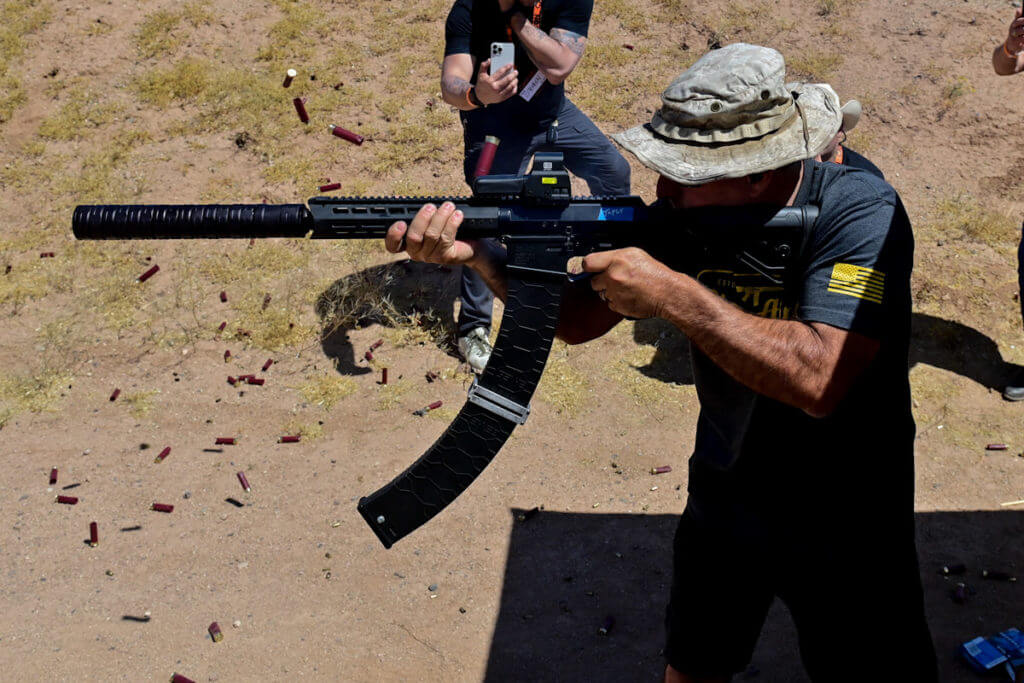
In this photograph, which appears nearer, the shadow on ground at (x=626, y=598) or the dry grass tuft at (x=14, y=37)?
the shadow on ground at (x=626, y=598)

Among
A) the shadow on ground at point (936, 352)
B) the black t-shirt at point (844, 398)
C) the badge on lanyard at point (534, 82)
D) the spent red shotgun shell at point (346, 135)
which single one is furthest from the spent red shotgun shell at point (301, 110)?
the black t-shirt at point (844, 398)

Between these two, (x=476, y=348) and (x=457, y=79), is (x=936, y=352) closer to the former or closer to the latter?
(x=476, y=348)

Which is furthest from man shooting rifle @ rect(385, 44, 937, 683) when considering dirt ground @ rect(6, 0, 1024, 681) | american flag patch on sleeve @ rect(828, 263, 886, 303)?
dirt ground @ rect(6, 0, 1024, 681)

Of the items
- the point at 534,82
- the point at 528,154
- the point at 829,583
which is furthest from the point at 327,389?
the point at 829,583

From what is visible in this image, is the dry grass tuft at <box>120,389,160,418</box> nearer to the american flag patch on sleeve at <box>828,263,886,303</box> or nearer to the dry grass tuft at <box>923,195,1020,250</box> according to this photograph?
the american flag patch on sleeve at <box>828,263,886,303</box>

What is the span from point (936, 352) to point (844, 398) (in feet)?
14.8

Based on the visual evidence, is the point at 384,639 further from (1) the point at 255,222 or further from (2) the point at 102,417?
(2) the point at 102,417

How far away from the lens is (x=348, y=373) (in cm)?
644

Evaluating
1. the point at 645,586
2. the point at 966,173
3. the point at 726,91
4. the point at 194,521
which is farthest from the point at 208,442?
the point at 966,173

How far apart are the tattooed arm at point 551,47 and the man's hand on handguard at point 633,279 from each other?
3067 mm

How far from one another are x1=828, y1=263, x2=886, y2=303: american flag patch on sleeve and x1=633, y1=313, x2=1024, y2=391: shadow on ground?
3.88 meters

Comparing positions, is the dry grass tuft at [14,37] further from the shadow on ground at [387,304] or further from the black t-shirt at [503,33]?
the black t-shirt at [503,33]

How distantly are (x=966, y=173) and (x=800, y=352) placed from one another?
277 inches

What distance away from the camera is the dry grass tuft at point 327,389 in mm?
6180
